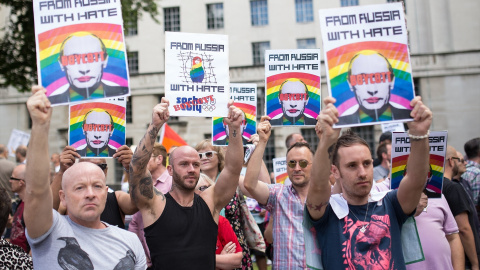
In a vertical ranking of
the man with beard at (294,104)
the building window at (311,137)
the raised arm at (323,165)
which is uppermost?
the building window at (311,137)

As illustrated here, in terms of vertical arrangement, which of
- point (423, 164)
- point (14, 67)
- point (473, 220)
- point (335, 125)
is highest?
point (14, 67)

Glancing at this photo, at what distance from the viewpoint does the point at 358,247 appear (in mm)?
3033

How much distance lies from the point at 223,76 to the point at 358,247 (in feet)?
6.21

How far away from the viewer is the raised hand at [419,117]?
9.38 ft

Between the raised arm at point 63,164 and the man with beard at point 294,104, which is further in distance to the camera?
the man with beard at point 294,104

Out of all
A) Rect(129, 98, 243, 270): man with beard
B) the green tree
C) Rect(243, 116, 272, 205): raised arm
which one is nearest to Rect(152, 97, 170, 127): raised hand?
Rect(129, 98, 243, 270): man with beard

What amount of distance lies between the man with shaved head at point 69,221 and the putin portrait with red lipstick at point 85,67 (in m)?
0.24

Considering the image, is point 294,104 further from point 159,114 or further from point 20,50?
point 20,50

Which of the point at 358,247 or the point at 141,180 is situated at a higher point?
the point at 141,180

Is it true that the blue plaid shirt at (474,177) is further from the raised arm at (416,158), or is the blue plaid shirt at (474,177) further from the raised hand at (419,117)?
the raised hand at (419,117)

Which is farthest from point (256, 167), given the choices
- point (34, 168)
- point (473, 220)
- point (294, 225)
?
point (473, 220)

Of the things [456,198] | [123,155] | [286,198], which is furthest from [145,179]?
[456,198]

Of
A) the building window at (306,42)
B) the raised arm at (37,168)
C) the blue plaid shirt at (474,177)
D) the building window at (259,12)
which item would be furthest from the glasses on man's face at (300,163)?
the building window at (259,12)

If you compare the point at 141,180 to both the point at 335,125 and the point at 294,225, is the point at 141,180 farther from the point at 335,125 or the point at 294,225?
the point at 335,125
